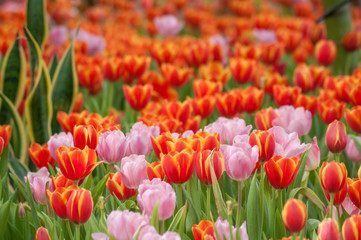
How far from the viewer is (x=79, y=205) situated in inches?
52.0

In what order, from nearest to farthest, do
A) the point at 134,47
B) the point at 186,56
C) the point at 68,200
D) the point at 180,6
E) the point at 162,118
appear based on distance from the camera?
the point at 68,200
the point at 162,118
the point at 186,56
the point at 134,47
the point at 180,6

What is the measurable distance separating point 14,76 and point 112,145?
47.5 inches

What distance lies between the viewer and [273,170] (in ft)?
4.69

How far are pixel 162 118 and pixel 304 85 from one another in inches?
39.1

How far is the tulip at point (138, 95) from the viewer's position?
2.50 meters

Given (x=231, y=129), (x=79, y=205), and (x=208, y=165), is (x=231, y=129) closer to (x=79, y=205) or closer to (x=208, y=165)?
(x=208, y=165)

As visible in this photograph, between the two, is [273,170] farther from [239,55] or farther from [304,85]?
[239,55]

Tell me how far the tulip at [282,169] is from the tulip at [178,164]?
0.20 m

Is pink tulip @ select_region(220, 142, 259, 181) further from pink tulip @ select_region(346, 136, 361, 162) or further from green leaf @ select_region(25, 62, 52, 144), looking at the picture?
green leaf @ select_region(25, 62, 52, 144)

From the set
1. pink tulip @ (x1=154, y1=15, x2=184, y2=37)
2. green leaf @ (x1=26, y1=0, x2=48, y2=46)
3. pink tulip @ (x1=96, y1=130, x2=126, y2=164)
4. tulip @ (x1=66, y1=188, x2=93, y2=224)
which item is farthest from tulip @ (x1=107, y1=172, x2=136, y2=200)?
pink tulip @ (x1=154, y1=15, x2=184, y2=37)

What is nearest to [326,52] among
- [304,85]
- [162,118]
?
[304,85]

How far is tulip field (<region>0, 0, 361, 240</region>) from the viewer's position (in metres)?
1.38

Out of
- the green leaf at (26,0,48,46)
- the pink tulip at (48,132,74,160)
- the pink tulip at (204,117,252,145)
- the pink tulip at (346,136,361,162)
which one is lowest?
the pink tulip at (346,136,361,162)

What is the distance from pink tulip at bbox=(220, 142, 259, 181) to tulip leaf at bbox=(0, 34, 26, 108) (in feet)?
4.86
